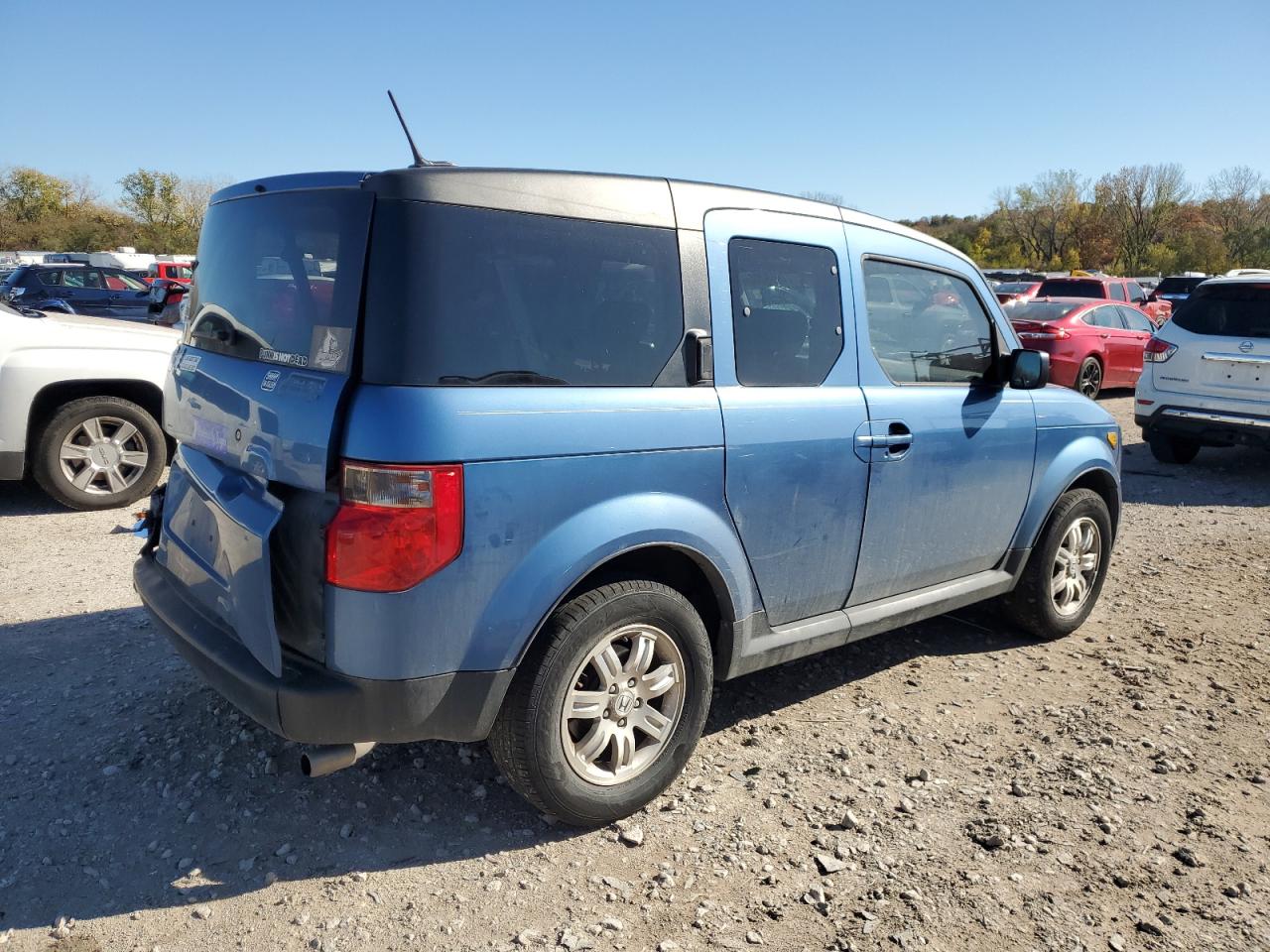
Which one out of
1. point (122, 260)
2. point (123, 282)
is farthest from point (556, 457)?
point (122, 260)

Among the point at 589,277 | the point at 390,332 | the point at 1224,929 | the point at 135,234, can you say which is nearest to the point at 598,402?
the point at 589,277

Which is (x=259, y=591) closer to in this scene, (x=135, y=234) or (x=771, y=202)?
(x=771, y=202)

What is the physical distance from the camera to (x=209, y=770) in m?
3.30

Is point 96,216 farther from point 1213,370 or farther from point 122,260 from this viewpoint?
point 1213,370

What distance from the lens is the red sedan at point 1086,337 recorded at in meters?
13.6

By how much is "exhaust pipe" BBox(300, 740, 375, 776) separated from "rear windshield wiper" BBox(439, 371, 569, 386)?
1050 millimetres

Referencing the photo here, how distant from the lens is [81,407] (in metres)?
6.47

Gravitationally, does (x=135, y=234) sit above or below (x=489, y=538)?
above

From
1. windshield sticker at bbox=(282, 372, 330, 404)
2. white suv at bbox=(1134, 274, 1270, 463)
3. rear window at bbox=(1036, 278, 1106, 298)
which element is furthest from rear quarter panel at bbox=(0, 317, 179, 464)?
rear window at bbox=(1036, 278, 1106, 298)

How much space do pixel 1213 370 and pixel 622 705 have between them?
26.9 feet

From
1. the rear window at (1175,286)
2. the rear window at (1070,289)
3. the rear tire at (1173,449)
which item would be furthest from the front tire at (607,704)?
the rear window at (1175,286)

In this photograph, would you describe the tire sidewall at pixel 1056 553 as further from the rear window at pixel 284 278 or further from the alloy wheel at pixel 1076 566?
the rear window at pixel 284 278

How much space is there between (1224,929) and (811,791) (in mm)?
1251

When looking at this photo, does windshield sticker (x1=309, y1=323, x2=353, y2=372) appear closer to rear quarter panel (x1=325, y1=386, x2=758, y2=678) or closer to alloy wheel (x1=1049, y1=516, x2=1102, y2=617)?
rear quarter panel (x1=325, y1=386, x2=758, y2=678)
